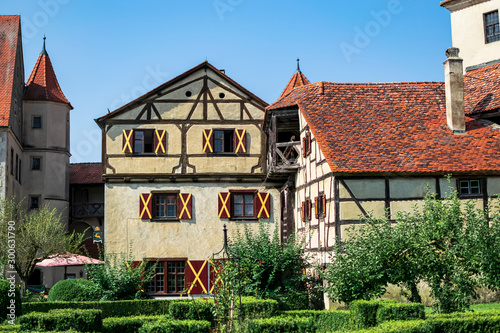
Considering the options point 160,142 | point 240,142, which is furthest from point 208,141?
point 160,142

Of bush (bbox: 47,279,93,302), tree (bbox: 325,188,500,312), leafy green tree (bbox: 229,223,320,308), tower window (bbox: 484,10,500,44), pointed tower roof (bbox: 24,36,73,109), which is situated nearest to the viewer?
tree (bbox: 325,188,500,312)

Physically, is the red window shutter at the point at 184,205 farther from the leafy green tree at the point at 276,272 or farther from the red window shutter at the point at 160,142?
the leafy green tree at the point at 276,272

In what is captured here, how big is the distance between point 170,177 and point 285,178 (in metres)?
5.18

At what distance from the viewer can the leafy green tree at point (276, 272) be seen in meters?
21.5

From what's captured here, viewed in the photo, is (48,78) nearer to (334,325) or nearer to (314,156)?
(314,156)

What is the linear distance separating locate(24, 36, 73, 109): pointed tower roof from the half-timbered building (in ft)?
35.1

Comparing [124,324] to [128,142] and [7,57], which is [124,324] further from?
[7,57]

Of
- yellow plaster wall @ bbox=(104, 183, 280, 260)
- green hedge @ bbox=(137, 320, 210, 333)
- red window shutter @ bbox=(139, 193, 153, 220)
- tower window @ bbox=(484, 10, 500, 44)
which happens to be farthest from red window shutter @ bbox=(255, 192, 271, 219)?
green hedge @ bbox=(137, 320, 210, 333)

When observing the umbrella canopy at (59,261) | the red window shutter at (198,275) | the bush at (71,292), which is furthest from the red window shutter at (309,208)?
the umbrella canopy at (59,261)

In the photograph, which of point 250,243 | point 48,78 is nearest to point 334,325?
point 250,243

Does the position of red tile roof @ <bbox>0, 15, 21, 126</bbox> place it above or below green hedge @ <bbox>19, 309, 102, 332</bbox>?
above

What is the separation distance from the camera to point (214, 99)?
2981 cm

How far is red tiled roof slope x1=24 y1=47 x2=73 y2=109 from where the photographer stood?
38469mm

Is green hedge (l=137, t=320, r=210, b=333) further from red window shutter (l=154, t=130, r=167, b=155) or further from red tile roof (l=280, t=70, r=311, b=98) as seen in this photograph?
red tile roof (l=280, t=70, r=311, b=98)
